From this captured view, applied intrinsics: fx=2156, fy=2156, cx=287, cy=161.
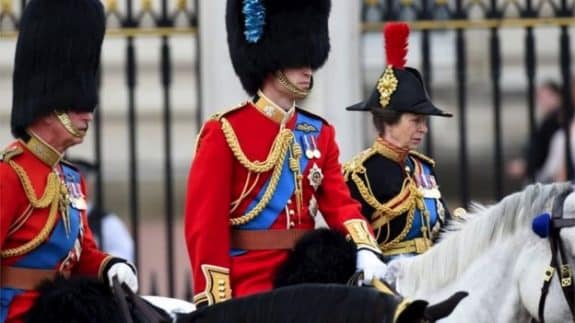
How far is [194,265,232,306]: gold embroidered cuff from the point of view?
6.02 metres

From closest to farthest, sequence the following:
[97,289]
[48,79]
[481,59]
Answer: [97,289] < [48,79] < [481,59]

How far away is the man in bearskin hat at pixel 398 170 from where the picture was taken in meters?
7.23

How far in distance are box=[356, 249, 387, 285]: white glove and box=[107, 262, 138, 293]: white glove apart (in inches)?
24.8

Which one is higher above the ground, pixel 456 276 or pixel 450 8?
pixel 450 8

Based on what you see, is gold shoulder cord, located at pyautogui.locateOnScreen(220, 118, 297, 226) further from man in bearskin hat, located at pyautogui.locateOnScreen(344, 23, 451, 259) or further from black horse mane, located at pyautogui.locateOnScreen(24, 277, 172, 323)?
man in bearskin hat, located at pyautogui.locateOnScreen(344, 23, 451, 259)

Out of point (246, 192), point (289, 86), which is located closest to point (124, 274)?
point (246, 192)

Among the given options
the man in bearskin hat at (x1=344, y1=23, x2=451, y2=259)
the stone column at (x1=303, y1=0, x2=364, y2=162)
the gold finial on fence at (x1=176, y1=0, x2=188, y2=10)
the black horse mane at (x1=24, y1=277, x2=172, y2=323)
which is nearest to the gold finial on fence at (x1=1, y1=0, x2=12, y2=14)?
the gold finial on fence at (x1=176, y1=0, x2=188, y2=10)

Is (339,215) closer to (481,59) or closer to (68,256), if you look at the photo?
(68,256)

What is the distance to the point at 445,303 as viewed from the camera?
479 cm

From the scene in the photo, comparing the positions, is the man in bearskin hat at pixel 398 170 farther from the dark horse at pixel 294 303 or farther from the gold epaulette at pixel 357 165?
the dark horse at pixel 294 303

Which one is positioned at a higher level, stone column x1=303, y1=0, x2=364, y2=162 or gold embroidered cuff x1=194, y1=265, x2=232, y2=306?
stone column x1=303, y1=0, x2=364, y2=162

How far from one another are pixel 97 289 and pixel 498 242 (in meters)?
1.23

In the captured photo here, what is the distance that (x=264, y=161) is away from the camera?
245 inches

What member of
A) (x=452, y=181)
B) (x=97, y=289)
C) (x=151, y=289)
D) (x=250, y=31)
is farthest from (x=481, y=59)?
(x=97, y=289)
